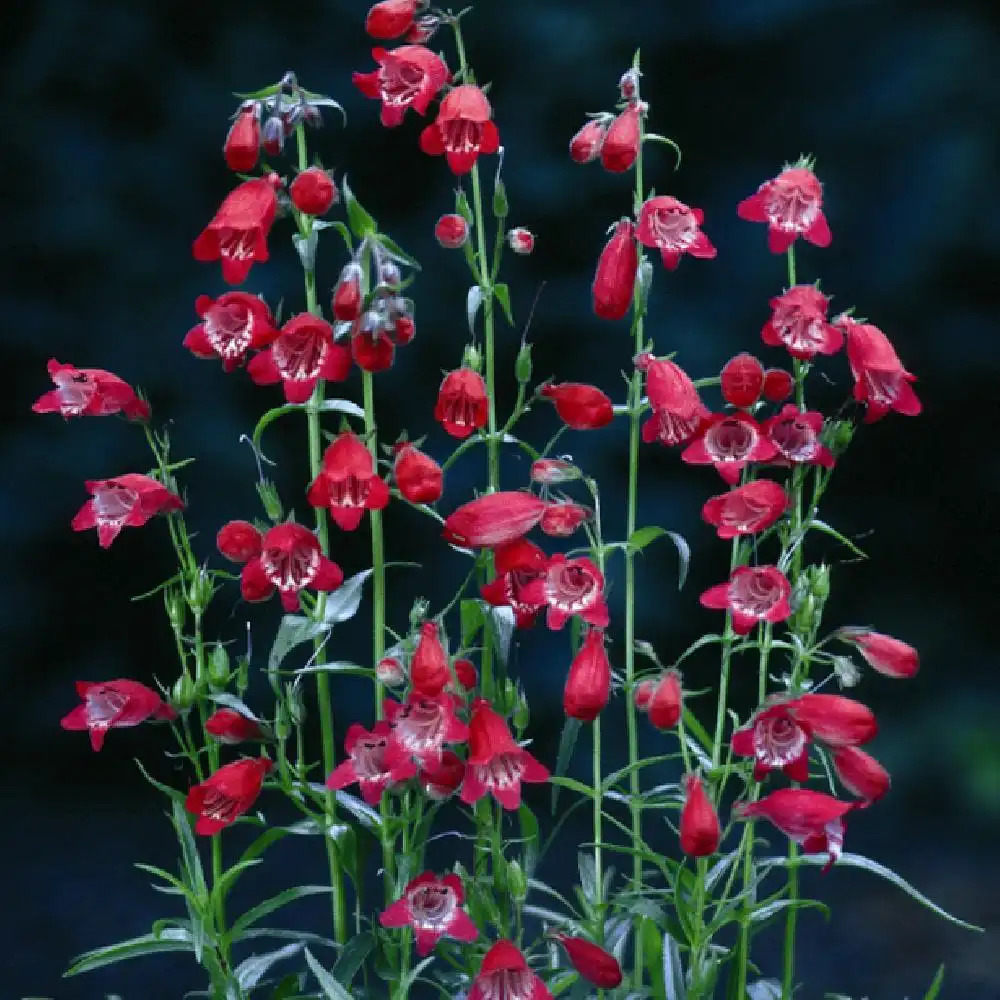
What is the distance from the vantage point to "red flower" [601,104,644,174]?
1.72m

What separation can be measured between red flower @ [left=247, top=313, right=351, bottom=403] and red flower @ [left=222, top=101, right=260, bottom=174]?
17 centimetres

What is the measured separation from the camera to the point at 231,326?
5.53ft

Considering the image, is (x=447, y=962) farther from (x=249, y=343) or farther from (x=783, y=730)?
(x=249, y=343)

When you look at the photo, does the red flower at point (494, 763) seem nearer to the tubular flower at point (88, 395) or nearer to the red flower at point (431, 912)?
the red flower at point (431, 912)

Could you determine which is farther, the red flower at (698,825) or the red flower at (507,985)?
the red flower at (507,985)

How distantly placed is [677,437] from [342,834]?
0.58m

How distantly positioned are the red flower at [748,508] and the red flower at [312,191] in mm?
498

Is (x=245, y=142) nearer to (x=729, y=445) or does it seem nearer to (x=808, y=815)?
(x=729, y=445)

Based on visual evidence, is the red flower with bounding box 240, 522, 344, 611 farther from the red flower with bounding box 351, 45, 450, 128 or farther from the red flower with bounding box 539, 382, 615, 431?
the red flower with bounding box 351, 45, 450, 128

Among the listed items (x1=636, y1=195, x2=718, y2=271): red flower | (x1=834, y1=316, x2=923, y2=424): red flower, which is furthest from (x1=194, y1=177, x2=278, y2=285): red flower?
(x1=834, y1=316, x2=923, y2=424): red flower

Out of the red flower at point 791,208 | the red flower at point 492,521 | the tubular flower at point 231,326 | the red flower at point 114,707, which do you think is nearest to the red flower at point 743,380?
the red flower at point 791,208

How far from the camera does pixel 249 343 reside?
1.67 metres

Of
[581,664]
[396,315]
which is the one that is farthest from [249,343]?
[581,664]

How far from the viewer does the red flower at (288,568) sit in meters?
1.69
